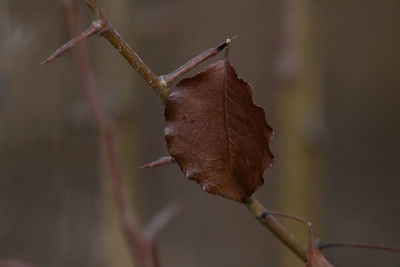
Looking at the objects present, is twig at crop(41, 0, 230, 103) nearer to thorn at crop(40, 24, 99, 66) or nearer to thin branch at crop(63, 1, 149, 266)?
thorn at crop(40, 24, 99, 66)

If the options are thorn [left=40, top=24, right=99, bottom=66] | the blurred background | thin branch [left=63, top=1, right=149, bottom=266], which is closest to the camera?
thorn [left=40, top=24, right=99, bottom=66]

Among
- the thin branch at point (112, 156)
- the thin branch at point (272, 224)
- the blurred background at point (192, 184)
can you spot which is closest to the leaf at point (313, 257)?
the thin branch at point (272, 224)

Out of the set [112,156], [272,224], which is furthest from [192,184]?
[272,224]

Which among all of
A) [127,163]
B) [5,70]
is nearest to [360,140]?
[127,163]

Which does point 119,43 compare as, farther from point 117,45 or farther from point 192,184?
point 192,184

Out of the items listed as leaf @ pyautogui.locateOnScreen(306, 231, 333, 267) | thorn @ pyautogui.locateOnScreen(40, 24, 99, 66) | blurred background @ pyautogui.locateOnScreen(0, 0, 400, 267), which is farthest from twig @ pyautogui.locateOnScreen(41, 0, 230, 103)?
blurred background @ pyautogui.locateOnScreen(0, 0, 400, 267)
